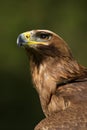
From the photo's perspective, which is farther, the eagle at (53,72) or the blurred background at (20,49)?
the blurred background at (20,49)

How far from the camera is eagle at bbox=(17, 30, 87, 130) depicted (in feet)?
33.8

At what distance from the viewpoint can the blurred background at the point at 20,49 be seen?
2036 cm

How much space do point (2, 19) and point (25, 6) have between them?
3.14ft

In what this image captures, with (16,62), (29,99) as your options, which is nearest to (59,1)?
(16,62)

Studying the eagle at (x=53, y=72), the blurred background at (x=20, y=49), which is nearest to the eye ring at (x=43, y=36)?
the eagle at (x=53, y=72)

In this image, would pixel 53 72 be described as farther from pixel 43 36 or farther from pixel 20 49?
pixel 20 49

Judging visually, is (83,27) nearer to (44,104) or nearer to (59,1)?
(59,1)

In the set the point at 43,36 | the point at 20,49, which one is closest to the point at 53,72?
the point at 43,36

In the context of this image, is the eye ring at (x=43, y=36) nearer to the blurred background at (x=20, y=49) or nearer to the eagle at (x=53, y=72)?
the eagle at (x=53, y=72)

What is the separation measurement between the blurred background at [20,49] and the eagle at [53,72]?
8.10 meters

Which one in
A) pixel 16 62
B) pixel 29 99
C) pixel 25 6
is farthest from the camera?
pixel 25 6

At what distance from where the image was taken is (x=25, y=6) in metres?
24.8

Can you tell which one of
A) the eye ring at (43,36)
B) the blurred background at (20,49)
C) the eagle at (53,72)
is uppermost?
the eye ring at (43,36)

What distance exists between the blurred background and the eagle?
319 inches
